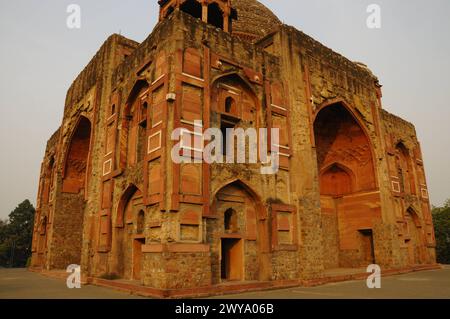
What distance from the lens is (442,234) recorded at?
116 feet

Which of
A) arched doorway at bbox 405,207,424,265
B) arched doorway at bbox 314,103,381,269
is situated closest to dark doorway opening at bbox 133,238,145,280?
arched doorway at bbox 314,103,381,269

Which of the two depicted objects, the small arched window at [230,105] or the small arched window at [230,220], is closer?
the small arched window at [230,220]

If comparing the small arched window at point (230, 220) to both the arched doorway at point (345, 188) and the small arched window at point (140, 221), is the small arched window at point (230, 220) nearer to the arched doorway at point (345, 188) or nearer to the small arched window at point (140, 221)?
the small arched window at point (140, 221)

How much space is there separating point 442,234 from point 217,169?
109 feet

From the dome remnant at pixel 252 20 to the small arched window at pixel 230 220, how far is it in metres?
12.9

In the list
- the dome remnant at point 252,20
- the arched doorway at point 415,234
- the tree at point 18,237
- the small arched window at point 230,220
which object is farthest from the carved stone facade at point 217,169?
the tree at point 18,237

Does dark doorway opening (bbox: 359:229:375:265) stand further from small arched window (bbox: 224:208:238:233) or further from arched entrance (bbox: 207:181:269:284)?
small arched window (bbox: 224:208:238:233)

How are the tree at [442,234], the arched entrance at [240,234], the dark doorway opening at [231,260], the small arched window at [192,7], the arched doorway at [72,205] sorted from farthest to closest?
the tree at [442,234], the arched doorway at [72,205], the small arched window at [192,7], the dark doorway opening at [231,260], the arched entrance at [240,234]

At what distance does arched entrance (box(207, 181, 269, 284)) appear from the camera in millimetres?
11055

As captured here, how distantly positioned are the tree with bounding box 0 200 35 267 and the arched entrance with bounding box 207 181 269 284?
1364 inches

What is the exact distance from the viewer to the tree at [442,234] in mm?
33875

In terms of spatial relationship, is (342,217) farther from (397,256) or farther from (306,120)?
(306,120)

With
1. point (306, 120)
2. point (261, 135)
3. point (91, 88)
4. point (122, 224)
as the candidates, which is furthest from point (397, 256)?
point (91, 88)

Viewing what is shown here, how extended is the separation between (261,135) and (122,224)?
5.92 metres
